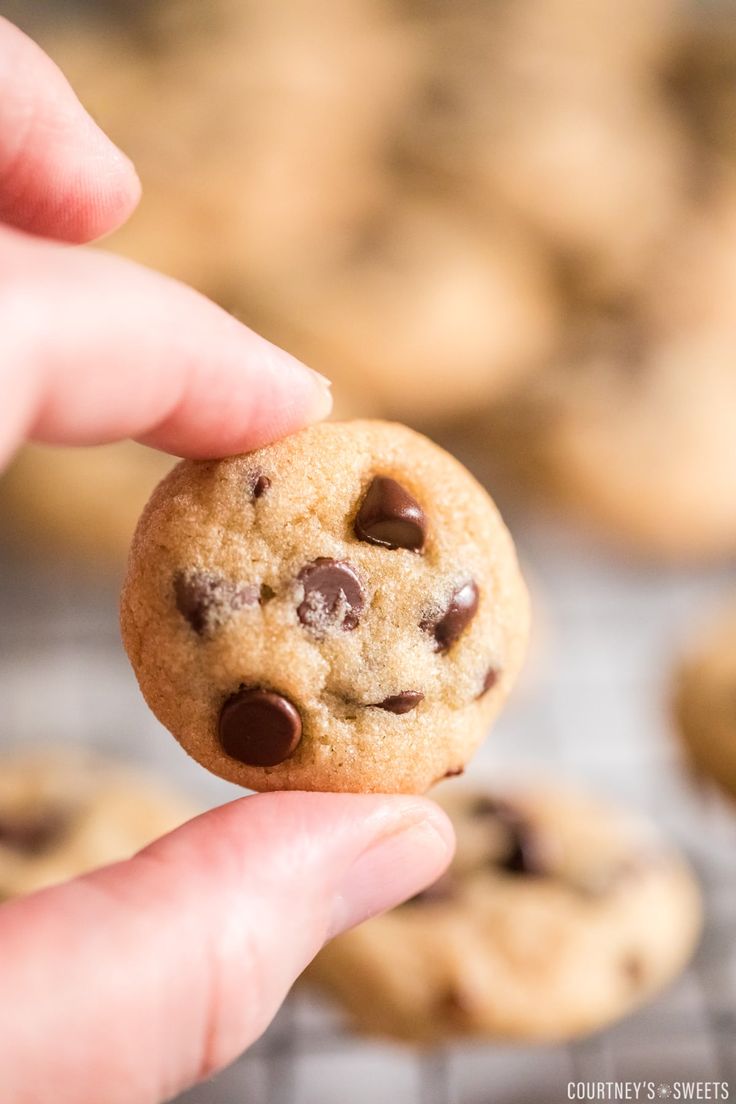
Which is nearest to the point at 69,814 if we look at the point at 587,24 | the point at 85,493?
the point at 85,493

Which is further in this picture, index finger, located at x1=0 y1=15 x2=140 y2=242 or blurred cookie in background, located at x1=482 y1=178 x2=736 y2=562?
blurred cookie in background, located at x1=482 y1=178 x2=736 y2=562

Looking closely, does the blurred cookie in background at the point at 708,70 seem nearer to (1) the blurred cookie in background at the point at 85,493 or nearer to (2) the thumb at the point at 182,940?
(1) the blurred cookie in background at the point at 85,493

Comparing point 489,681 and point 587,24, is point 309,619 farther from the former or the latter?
point 587,24

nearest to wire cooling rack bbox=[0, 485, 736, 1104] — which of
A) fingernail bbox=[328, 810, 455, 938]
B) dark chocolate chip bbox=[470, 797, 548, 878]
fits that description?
dark chocolate chip bbox=[470, 797, 548, 878]

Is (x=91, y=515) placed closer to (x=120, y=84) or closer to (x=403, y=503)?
(x=120, y=84)

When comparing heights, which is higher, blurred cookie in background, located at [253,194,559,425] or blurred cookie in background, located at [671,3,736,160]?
blurred cookie in background, located at [671,3,736,160]

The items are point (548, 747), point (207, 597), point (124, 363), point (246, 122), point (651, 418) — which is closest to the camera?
point (124, 363)

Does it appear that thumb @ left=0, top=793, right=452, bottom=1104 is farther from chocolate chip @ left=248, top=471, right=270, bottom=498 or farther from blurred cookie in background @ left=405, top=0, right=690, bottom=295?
blurred cookie in background @ left=405, top=0, right=690, bottom=295
